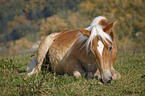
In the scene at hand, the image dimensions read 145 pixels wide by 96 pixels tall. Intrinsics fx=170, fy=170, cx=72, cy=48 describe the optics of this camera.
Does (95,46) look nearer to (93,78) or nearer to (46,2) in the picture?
(93,78)

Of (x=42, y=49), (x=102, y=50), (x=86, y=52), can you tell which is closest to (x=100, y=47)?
(x=102, y=50)

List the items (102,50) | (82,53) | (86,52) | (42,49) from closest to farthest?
(102,50), (86,52), (82,53), (42,49)

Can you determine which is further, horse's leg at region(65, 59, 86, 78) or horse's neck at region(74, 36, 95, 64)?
horse's leg at region(65, 59, 86, 78)

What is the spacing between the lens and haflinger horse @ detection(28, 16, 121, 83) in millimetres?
3594

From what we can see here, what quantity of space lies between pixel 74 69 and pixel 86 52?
68 cm

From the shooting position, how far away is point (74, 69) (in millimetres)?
4539

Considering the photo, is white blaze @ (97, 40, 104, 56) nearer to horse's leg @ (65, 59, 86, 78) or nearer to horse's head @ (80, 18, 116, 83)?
horse's head @ (80, 18, 116, 83)

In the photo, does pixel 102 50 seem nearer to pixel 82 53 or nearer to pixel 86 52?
pixel 86 52

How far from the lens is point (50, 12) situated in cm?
6675

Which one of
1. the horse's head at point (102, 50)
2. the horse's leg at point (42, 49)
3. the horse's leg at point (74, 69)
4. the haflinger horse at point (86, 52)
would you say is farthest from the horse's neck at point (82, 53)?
the horse's leg at point (42, 49)

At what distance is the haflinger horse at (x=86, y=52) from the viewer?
3594 mm

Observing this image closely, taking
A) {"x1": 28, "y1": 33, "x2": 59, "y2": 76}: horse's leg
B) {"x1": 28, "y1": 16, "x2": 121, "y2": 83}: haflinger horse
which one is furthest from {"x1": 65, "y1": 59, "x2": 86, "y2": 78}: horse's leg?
{"x1": 28, "y1": 33, "x2": 59, "y2": 76}: horse's leg

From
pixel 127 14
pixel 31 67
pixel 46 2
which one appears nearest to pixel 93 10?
pixel 127 14

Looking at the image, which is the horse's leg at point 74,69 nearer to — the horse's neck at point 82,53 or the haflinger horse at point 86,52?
the haflinger horse at point 86,52
